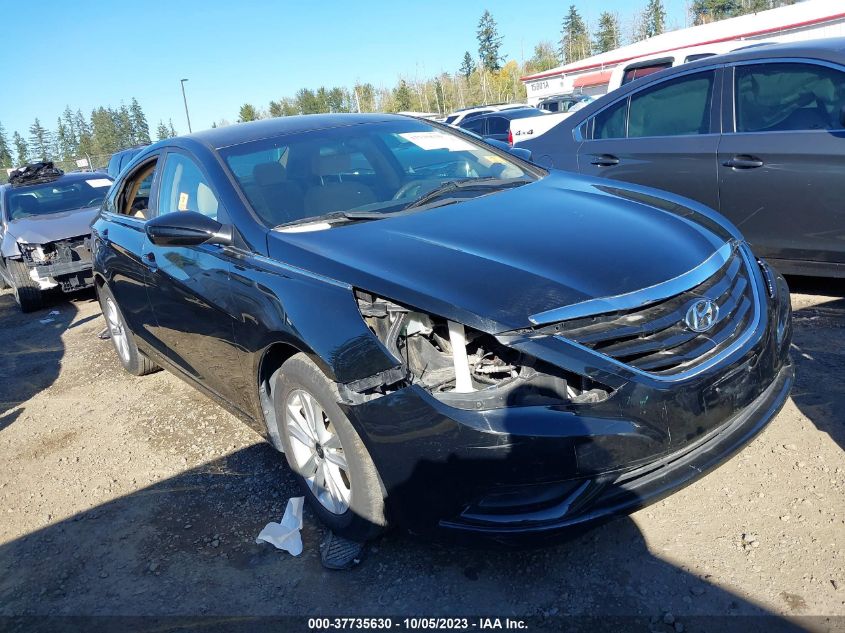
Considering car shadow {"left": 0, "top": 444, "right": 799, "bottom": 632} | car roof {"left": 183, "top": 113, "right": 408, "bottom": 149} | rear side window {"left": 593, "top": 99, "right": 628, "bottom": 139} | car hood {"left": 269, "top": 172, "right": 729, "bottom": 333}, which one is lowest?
car shadow {"left": 0, "top": 444, "right": 799, "bottom": 632}

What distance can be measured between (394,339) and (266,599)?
3.52ft

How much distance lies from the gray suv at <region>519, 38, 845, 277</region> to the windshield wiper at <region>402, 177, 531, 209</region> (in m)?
1.82

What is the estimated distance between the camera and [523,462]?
2055mm

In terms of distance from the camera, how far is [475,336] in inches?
88.0

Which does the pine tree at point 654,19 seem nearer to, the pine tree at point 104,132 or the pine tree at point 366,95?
the pine tree at point 366,95

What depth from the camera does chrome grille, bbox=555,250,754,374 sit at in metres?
2.12

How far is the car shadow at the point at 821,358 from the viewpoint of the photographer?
3.12 metres

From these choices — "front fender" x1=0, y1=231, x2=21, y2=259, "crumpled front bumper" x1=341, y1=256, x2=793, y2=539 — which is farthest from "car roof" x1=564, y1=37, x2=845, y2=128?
"front fender" x1=0, y1=231, x2=21, y2=259

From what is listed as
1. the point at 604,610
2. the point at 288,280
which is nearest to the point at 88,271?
the point at 288,280

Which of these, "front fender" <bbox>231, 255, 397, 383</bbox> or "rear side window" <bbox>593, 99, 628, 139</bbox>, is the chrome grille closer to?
"front fender" <bbox>231, 255, 397, 383</bbox>

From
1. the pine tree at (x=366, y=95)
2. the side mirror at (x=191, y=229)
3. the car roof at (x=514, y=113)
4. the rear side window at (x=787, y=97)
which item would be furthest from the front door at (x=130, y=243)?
the pine tree at (x=366, y=95)

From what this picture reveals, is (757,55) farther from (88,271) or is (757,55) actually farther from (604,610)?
(88,271)

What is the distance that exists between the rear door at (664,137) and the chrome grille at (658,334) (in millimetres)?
2599

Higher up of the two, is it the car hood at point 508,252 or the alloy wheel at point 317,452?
the car hood at point 508,252
